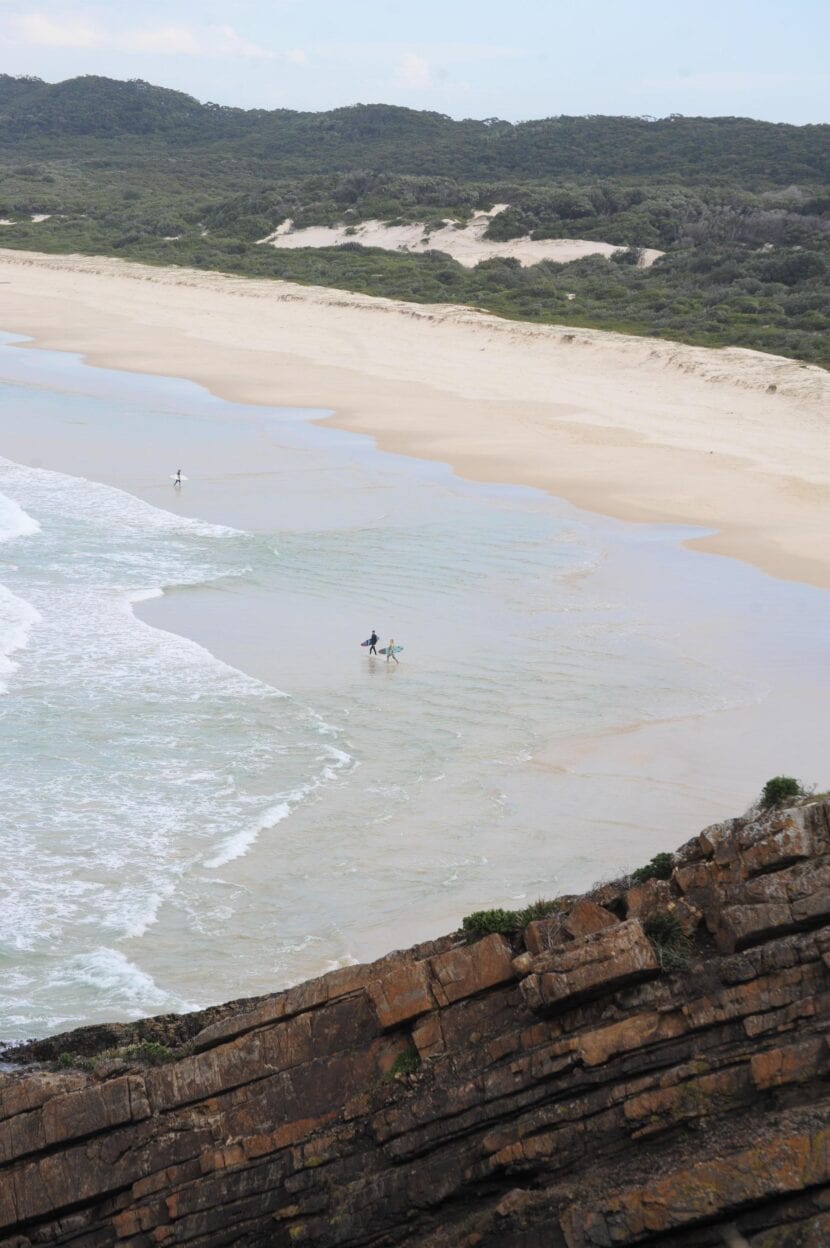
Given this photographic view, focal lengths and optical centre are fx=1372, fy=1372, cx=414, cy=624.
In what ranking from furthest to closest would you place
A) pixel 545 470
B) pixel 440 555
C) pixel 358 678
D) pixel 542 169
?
pixel 542 169 → pixel 545 470 → pixel 440 555 → pixel 358 678

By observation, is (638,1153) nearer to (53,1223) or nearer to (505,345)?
(53,1223)

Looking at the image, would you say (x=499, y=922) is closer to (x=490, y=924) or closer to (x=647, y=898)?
(x=490, y=924)

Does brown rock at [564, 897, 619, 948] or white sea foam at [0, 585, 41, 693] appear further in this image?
white sea foam at [0, 585, 41, 693]

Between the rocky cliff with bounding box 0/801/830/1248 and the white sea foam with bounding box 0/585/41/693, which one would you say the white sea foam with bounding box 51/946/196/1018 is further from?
the white sea foam with bounding box 0/585/41/693

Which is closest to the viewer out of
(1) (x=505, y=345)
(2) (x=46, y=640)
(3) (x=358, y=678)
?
(3) (x=358, y=678)

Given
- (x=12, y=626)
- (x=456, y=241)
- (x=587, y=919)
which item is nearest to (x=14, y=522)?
(x=12, y=626)

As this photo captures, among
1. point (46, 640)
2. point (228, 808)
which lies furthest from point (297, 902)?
point (46, 640)

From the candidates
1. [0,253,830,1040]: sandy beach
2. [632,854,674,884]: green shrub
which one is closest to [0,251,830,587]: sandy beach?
[0,253,830,1040]: sandy beach
